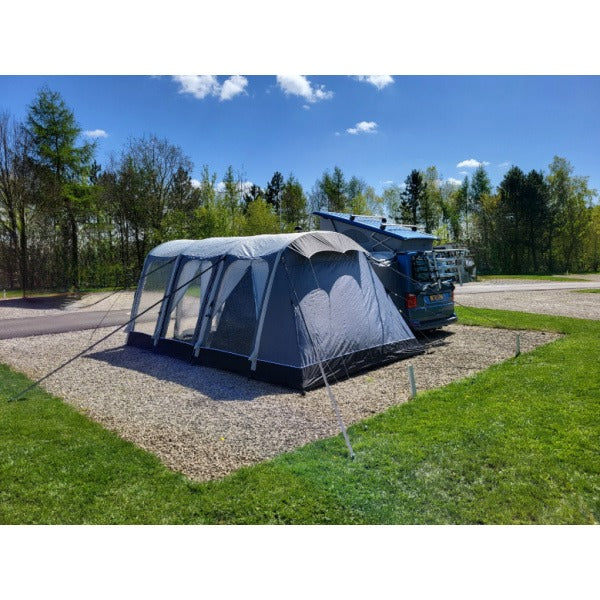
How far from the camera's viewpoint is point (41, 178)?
19172 mm

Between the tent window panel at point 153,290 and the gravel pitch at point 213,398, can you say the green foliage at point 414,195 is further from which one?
the tent window panel at point 153,290

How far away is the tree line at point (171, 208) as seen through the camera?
19.2m

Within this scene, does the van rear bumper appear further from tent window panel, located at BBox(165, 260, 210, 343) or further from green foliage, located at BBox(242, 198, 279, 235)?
green foliage, located at BBox(242, 198, 279, 235)

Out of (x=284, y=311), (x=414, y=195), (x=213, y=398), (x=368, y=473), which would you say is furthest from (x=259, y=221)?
(x=368, y=473)

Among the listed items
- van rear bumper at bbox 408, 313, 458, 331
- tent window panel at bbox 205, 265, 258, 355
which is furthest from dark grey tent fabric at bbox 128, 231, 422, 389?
van rear bumper at bbox 408, 313, 458, 331

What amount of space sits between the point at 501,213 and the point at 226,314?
109 feet

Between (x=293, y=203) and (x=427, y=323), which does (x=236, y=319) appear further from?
(x=293, y=203)

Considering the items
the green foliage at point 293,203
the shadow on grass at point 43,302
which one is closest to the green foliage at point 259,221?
the green foliage at point 293,203

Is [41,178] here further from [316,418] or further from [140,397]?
[316,418]

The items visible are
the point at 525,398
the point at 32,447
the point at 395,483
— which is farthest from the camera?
the point at 525,398

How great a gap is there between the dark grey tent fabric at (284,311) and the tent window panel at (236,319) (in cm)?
1

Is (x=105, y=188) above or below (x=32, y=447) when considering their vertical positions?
above

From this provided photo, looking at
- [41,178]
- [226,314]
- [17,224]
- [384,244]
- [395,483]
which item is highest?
[41,178]

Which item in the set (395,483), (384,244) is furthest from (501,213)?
(395,483)
